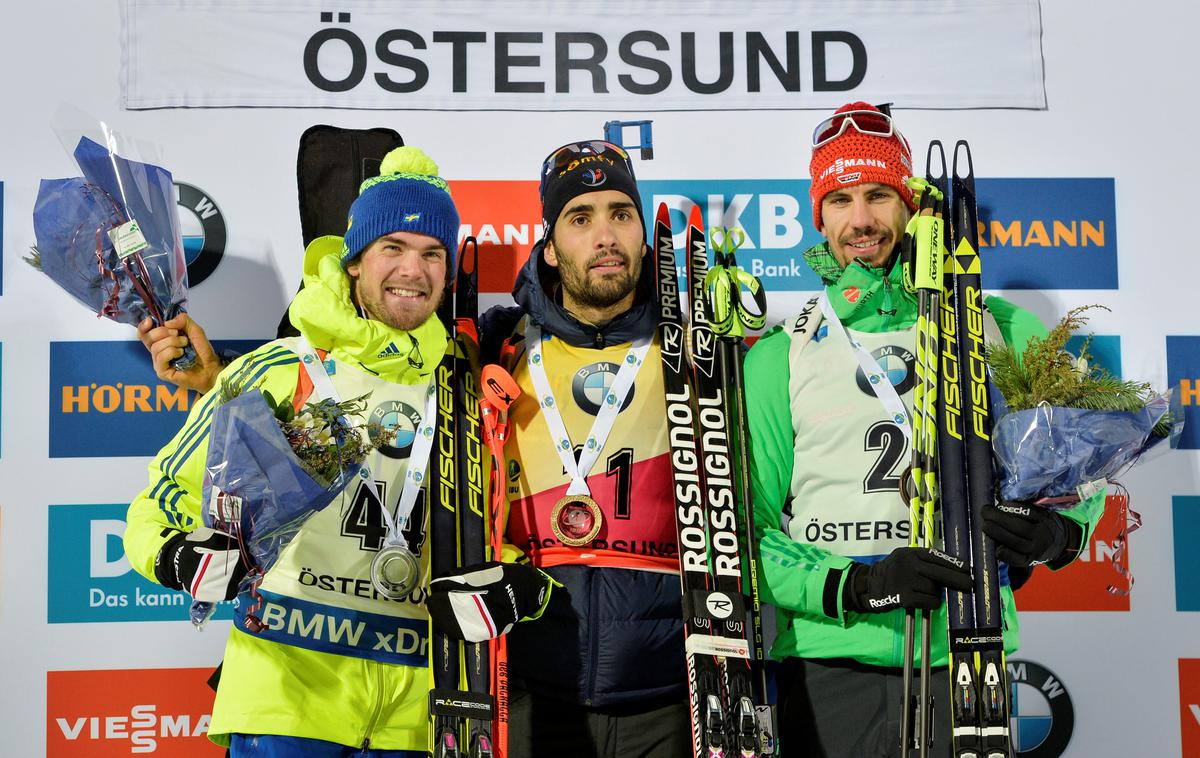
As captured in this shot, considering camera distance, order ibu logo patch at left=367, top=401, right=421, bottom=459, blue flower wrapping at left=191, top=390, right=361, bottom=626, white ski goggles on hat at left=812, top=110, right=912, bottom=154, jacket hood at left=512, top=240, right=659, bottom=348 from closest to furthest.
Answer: blue flower wrapping at left=191, top=390, right=361, bottom=626
ibu logo patch at left=367, top=401, right=421, bottom=459
jacket hood at left=512, top=240, right=659, bottom=348
white ski goggles on hat at left=812, top=110, right=912, bottom=154

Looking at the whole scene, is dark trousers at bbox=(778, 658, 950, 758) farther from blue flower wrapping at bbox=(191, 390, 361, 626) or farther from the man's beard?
blue flower wrapping at bbox=(191, 390, 361, 626)

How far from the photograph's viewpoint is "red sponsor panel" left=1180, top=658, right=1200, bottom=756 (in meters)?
4.08

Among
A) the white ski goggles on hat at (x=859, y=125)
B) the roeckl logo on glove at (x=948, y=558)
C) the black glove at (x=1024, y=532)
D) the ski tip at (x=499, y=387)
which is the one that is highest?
the white ski goggles on hat at (x=859, y=125)

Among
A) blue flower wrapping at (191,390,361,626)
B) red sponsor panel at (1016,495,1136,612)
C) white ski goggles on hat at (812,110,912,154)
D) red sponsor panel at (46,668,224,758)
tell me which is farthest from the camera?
red sponsor panel at (1016,495,1136,612)

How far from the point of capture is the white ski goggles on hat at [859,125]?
357 centimetres

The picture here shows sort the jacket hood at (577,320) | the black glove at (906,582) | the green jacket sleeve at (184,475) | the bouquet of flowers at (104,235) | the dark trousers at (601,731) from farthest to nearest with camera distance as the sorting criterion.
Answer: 1. the bouquet of flowers at (104,235)
2. the jacket hood at (577,320)
3. the dark trousers at (601,731)
4. the green jacket sleeve at (184,475)
5. the black glove at (906,582)

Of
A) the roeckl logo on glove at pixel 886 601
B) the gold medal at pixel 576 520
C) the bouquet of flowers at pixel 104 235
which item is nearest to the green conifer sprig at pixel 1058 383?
the roeckl logo on glove at pixel 886 601

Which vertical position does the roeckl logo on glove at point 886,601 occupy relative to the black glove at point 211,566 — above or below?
below

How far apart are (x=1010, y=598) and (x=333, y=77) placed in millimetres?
2766

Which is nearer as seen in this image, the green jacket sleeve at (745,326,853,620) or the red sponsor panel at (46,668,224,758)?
the green jacket sleeve at (745,326,853,620)

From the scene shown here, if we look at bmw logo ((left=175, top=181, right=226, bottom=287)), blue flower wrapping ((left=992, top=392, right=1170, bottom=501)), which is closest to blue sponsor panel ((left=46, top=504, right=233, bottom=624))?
bmw logo ((left=175, top=181, right=226, bottom=287))

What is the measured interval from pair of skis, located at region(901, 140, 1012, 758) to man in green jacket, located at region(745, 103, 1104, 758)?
7cm

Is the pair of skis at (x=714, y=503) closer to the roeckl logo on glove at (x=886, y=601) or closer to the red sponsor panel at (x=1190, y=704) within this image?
the roeckl logo on glove at (x=886, y=601)

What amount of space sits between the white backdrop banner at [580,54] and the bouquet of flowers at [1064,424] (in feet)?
5.13
